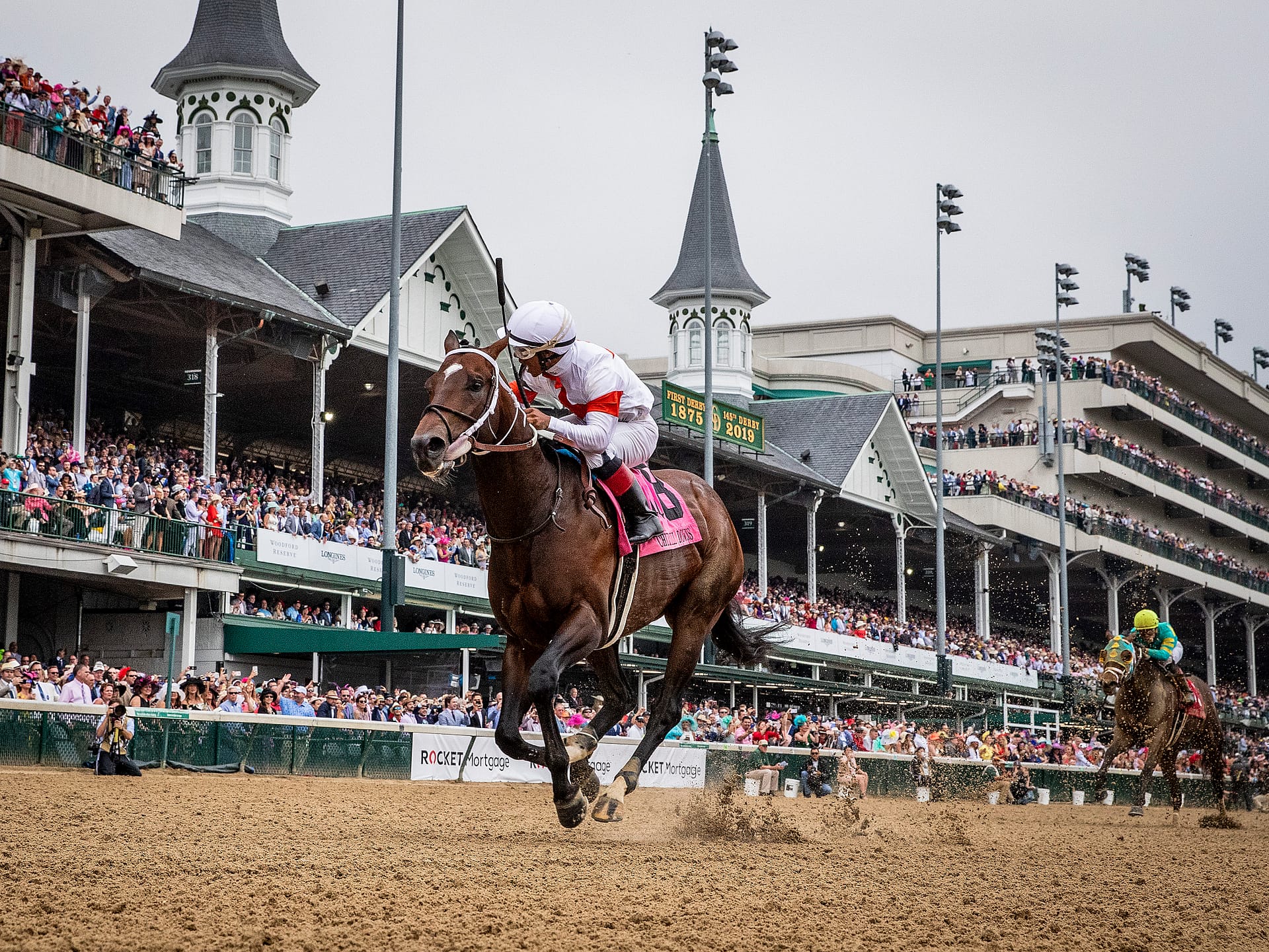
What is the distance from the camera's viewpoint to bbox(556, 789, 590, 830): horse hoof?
336 inches

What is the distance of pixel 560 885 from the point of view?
6.62 metres

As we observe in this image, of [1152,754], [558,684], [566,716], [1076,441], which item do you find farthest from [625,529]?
[1076,441]

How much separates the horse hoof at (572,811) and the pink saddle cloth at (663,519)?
1456 mm

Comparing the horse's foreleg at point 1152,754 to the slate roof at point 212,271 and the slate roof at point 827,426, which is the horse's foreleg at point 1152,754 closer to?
the slate roof at point 212,271

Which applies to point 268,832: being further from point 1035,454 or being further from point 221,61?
point 1035,454

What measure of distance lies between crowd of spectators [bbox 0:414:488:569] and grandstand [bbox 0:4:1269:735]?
0.19 feet

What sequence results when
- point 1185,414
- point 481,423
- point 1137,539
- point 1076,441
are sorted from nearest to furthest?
point 481,423 < point 1076,441 < point 1137,539 < point 1185,414

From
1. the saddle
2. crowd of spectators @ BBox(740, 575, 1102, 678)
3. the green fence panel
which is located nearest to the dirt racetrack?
the saddle

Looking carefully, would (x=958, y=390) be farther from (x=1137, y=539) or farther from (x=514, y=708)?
(x=514, y=708)

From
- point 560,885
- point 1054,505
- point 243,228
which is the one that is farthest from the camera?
point 1054,505

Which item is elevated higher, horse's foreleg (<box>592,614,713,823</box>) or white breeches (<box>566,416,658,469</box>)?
white breeches (<box>566,416,658,469</box>)

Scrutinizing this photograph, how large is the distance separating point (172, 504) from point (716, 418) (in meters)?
17.3

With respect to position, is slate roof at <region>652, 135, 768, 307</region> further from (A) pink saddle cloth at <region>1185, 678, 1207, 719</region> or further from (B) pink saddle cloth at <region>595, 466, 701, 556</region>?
(B) pink saddle cloth at <region>595, 466, 701, 556</region>

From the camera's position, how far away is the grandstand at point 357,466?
77.3ft
